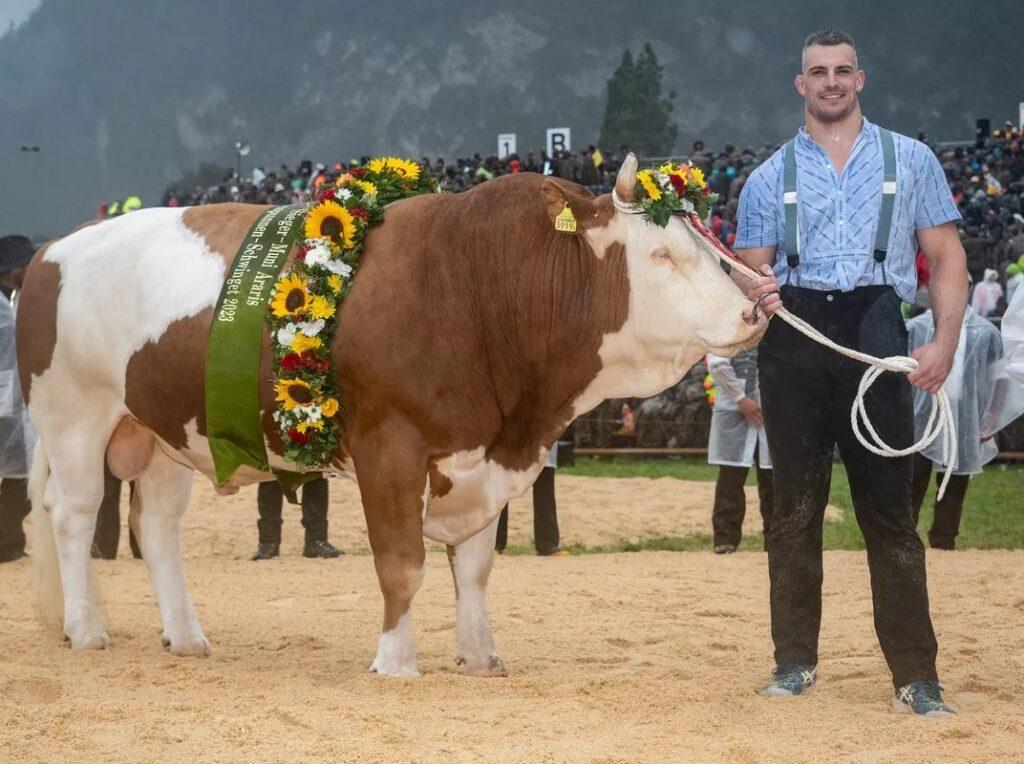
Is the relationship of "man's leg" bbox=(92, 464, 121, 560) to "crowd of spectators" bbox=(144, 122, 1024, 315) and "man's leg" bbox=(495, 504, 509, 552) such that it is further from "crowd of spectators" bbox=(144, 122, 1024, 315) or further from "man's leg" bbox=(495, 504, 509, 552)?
"crowd of spectators" bbox=(144, 122, 1024, 315)

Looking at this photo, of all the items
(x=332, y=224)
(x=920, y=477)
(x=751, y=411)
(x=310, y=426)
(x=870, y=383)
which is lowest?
(x=920, y=477)

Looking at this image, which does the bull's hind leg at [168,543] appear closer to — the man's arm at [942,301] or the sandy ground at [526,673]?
the sandy ground at [526,673]

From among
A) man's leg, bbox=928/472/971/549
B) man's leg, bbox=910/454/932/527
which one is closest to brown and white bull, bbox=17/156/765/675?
man's leg, bbox=928/472/971/549

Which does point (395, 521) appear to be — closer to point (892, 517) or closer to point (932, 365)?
point (892, 517)

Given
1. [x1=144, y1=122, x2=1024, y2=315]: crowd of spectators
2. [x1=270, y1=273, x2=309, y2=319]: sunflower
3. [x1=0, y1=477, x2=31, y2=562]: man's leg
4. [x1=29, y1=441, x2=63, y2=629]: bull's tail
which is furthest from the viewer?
[x1=144, y1=122, x2=1024, y2=315]: crowd of spectators

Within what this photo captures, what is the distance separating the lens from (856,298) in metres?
4.93

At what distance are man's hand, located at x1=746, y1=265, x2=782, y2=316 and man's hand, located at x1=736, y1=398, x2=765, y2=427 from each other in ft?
16.1

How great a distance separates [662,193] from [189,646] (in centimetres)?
300

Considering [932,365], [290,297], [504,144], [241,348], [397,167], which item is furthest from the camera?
[504,144]

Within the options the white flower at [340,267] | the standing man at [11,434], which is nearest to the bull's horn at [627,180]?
the white flower at [340,267]

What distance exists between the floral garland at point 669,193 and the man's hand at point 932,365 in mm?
1011

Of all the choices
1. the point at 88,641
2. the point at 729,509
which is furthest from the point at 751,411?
the point at 88,641

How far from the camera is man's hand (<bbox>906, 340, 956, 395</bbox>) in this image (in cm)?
468

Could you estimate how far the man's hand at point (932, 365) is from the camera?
4.68 meters
